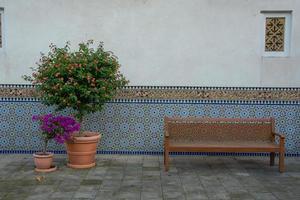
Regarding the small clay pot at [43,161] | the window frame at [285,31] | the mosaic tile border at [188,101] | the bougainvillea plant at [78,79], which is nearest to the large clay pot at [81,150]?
the small clay pot at [43,161]

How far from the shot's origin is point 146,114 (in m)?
8.38

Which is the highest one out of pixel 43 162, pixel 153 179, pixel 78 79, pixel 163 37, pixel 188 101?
pixel 163 37

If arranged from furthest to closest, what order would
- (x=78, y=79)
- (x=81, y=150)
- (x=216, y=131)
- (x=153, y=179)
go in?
(x=216, y=131)
(x=81, y=150)
(x=78, y=79)
(x=153, y=179)

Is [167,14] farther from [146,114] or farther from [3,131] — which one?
[3,131]

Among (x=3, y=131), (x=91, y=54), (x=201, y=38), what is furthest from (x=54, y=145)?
(x=201, y=38)

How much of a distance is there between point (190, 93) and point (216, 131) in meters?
0.98

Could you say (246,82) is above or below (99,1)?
below

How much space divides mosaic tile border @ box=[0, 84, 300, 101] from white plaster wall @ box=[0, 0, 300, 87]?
0.38ft

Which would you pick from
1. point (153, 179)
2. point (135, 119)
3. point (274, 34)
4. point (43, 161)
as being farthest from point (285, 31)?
point (43, 161)

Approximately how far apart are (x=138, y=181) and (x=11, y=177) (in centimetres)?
196

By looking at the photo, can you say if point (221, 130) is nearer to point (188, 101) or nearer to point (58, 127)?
point (188, 101)

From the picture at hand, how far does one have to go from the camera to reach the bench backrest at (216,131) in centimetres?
774

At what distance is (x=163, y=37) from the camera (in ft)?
27.3

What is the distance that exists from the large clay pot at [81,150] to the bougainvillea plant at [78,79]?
488 millimetres
